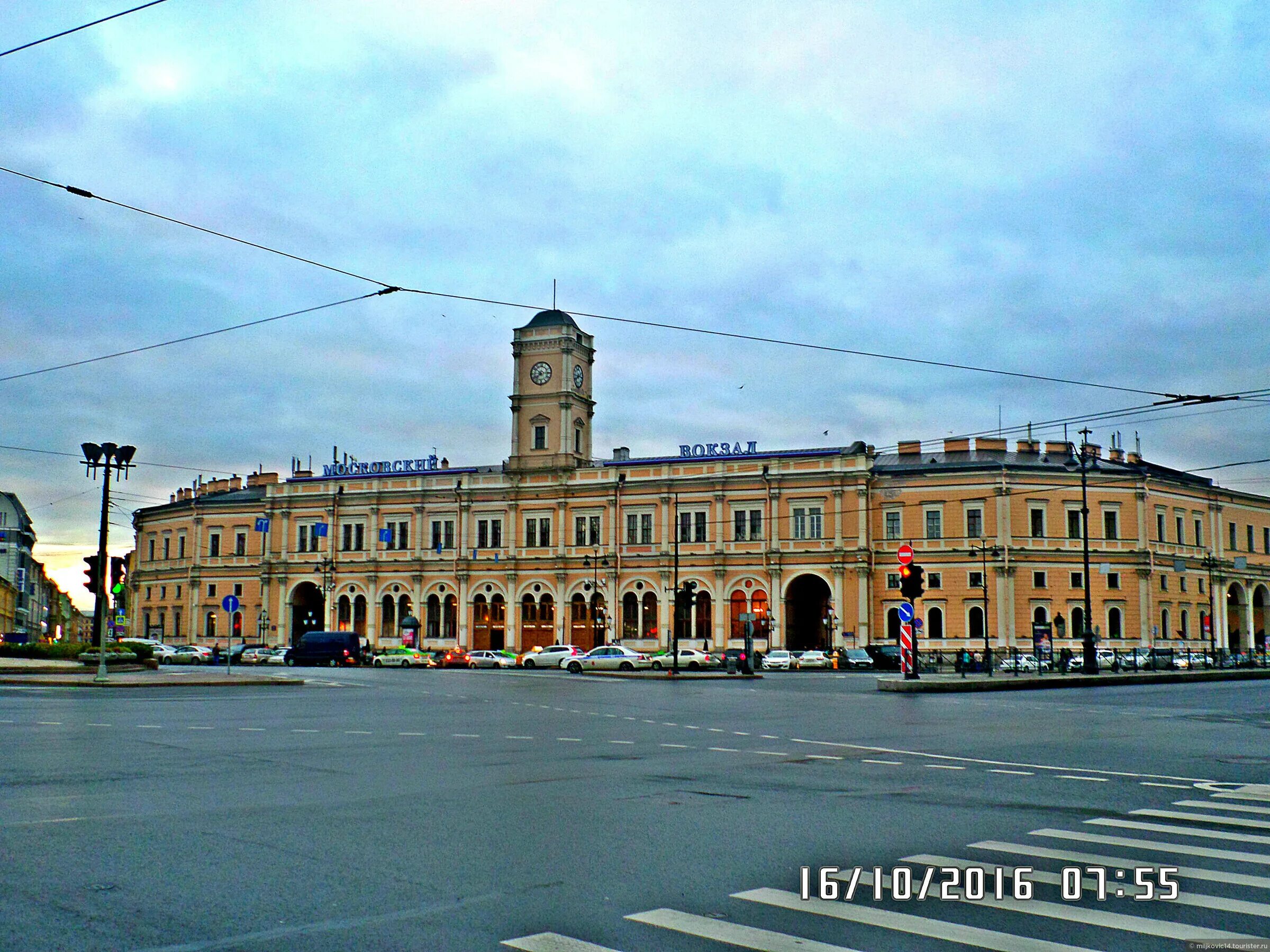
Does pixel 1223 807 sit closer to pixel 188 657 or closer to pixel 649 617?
pixel 649 617

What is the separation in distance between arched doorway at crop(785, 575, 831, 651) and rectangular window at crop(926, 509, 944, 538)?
772 centimetres

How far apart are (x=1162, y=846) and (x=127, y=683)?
1228 inches

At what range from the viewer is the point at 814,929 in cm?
610

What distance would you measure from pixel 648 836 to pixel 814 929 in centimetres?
283

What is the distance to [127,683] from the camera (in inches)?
1302

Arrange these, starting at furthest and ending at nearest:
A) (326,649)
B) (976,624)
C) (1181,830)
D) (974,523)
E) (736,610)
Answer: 1. (736,610)
2. (974,523)
3. (976,624)
4. (326,649)
5. (1181,830)

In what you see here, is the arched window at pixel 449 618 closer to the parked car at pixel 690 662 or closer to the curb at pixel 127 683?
the parked car at pixel 690 662

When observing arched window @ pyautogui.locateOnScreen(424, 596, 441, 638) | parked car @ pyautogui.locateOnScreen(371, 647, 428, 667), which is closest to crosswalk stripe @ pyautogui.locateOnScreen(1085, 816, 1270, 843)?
parked car @ pyautogui.locateOnScreen(371, 647, 428, 667)

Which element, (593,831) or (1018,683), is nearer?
(593,831)

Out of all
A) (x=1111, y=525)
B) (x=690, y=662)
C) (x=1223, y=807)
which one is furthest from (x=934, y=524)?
(x=1223, y=807)

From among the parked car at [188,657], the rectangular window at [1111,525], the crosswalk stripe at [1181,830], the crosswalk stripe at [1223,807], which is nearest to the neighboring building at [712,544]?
the rectangular window at [1111,525]

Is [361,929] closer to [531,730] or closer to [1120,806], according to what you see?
[1120,806]

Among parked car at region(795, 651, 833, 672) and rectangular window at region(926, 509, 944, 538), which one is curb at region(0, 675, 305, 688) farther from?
rectangular window at region(926, 509, 944, 538)

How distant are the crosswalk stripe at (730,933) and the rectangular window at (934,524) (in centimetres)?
7119
